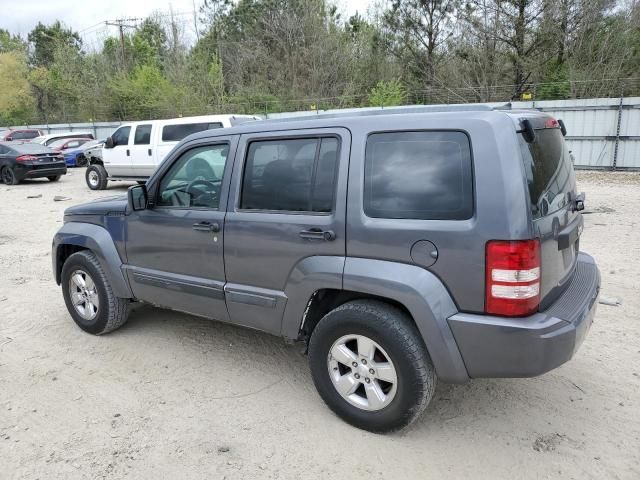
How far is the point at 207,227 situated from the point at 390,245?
1.42 meters

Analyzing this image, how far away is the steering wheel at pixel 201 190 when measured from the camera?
3.70m

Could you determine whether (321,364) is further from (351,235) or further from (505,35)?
(505,35)

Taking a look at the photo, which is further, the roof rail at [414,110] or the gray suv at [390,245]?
the roof rail at [414,110]

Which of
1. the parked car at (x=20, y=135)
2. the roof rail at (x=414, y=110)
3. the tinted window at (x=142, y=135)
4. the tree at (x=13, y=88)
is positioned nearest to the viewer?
the roof rail at (x=414, y=110)

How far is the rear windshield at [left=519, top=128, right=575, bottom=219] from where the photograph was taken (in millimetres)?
2648

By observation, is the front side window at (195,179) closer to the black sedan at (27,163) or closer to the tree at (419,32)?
the black sedan at (27,163)

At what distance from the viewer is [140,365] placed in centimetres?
405

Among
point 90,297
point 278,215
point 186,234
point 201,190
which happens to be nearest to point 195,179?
point 201,190

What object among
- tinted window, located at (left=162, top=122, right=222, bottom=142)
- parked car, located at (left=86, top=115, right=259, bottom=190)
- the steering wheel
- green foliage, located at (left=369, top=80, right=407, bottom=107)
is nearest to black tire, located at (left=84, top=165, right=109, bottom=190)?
parked car, located at (left=86, top=115, right=259, bottom=190)

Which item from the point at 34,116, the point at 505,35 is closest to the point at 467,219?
the point at 505,35

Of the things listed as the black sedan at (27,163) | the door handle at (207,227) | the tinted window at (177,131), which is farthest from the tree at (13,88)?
the door handle at (207,227)

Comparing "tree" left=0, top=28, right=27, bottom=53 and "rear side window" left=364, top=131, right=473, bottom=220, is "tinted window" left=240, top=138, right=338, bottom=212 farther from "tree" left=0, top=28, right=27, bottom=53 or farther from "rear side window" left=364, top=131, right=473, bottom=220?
"tree" left=0, top=28, right=27, bottom=53

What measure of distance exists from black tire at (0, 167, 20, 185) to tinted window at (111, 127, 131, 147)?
191 inches

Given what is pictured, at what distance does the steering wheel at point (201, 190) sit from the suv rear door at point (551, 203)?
2079mm
